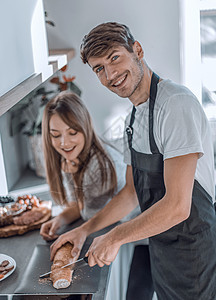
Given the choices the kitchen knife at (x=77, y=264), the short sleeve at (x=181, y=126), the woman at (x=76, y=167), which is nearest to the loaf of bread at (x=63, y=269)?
the kitchen knife at (x=77, y=264)

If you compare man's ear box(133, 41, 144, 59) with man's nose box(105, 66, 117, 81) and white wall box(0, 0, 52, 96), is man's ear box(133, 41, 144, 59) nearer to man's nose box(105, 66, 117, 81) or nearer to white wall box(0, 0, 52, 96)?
man's nose box(105, 66, 117, 81)

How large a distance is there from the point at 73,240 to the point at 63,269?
11 centimetres

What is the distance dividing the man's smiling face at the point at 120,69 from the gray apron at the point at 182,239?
0.05m

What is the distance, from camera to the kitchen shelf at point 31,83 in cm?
67

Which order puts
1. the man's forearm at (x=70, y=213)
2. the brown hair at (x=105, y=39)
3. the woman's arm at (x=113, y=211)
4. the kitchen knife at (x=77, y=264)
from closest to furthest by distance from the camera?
the brown hair at (x=105, y=39) → the kitchen knife at (x=77, y=264) → the woman's arm at (x=113, y=211) → the man's forearm at (x=70, y=213)

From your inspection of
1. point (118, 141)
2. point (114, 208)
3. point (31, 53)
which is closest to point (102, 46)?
point (31, 53)

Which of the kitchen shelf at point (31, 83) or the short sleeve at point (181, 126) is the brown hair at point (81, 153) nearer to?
the kitchen shelf at point (31, 83)

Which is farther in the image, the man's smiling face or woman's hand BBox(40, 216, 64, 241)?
woman's hand BBox(40, 216, 64, 241)

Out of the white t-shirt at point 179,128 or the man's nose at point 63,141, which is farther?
the man's nose at point 63,141

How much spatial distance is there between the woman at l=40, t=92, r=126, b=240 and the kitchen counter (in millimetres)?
43

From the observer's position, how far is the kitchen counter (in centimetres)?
85

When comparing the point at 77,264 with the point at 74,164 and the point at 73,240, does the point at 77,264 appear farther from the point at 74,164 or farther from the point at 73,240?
the point at 74,164

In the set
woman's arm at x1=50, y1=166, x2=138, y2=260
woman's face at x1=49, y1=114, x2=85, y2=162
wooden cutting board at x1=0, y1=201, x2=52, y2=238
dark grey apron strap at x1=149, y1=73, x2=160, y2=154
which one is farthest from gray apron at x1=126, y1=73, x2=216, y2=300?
wooden cutting board at x1=0, y1=201, x2=52, y2=238

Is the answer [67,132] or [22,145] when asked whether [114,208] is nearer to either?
[67,132]
